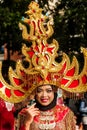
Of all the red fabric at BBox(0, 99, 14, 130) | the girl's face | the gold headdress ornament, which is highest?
the gold headdress ornament

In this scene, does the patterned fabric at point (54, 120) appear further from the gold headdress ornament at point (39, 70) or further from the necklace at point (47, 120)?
the gold headdress ornament at point (39, 70)

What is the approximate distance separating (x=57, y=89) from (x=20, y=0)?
8027mm

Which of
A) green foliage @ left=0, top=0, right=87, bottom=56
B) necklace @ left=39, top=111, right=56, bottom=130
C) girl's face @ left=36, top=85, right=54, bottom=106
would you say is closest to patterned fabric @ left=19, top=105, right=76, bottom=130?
necklace @ left=39, top=111, right=56, bottom=130

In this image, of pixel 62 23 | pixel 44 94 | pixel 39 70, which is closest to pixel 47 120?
pixel 44 94

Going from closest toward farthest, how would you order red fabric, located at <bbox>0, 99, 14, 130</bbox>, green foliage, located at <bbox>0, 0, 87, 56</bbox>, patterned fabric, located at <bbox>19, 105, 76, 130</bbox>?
patterned fabric, located at <bbox>19, 105, 76, 130</bbox> < red fabric, located at <bbox>0, 99, 14, 130</bbox> < green foliage, located at <bbox>0, 0, 87, 56</bbox>

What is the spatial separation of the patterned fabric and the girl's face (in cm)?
12

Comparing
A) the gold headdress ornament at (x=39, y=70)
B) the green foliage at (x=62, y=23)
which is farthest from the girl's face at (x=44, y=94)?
the green foliage at (x=62, y=23)

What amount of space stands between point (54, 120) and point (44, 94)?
12.7 inches

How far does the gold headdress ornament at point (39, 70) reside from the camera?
303 inches

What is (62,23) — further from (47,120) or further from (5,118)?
(47,120)

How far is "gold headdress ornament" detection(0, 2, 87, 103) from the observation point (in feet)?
25.3

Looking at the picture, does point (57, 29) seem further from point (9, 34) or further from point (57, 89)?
point (57, 89)

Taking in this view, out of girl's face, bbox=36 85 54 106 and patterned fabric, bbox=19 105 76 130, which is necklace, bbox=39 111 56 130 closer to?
patterned fabric, bbox=19 105 76 130

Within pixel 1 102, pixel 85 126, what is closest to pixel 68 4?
pixel 85 126
